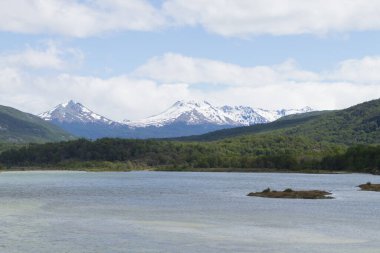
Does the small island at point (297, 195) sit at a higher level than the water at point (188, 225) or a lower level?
higher

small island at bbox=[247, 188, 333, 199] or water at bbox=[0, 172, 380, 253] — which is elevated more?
small island at bbox=[247, 188, 333, 199]

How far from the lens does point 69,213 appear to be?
279 feet

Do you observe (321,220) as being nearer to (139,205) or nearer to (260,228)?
(260,228)

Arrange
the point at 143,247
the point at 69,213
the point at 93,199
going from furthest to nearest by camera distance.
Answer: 1. the point at 93,199
2. the point at 69,213
3. the point at 143,247

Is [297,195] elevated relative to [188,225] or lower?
elevated

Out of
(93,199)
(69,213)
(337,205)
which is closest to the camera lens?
(69,213)

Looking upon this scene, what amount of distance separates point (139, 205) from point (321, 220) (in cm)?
3216

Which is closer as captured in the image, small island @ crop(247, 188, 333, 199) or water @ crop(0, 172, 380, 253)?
water @ crop(0, 172, 380, 253)

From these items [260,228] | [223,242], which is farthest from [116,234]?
[260,228]

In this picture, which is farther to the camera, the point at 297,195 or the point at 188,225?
the point at 297,195

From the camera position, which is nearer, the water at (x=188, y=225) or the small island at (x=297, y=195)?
the water at (x=188, y=225)

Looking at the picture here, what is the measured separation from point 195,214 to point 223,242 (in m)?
26.9

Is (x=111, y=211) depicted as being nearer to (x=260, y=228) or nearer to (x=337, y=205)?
(x=260, y=228)

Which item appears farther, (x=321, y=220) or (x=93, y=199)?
(x=93, y=199)
